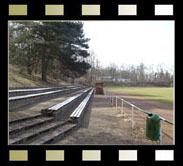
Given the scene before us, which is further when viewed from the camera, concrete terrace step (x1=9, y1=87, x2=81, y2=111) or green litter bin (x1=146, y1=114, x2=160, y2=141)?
concrete terrace step (x1=9, y1=87, x2=81, y2=111)

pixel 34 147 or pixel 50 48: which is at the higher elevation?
pixel 50 48

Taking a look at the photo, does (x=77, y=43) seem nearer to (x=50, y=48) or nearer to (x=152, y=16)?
(x=50, y=48)

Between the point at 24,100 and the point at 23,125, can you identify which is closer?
the point at 23,125

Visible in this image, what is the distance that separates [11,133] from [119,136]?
2184 millimetres

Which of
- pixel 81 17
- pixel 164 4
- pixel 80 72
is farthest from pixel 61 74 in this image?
pixel 164 4

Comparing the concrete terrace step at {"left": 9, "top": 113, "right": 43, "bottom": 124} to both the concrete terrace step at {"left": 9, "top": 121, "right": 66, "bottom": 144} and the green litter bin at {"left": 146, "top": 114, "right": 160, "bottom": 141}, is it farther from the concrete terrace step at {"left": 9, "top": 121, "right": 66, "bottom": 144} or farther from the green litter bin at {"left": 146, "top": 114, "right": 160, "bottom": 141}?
the green litter bin at {"left": 146, "top": 114, "right": 160, "bottom": 141}

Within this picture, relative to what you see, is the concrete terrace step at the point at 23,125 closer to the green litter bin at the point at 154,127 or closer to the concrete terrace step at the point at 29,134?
the concrete terrace step at the point at 29,134

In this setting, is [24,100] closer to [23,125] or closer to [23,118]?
[23,118]

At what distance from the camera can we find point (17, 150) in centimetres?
218

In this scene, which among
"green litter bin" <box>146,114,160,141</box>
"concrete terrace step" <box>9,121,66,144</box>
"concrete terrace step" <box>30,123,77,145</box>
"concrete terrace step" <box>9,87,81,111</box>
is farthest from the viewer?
"concrete terrace step" <box>9,87,81,111</box>

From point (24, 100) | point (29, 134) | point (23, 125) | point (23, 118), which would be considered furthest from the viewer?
point (24, 100)

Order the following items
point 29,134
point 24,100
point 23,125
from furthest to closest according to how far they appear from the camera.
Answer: point 24,100 → point 23,125 → point 29,134

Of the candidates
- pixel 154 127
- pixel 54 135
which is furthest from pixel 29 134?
pixel 154 127

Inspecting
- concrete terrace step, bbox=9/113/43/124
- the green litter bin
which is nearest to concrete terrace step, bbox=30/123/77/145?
concrete terrace step, bbox=9/113/43/124
